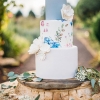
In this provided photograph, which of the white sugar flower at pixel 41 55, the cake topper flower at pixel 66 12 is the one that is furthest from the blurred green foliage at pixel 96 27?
the white sugar flower at pixel 41 55

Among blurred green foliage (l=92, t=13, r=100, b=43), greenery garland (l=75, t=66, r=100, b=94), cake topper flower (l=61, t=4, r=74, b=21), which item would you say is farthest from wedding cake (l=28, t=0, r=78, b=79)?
blurred green foliage (l=92, t=13, r=100, b=43)

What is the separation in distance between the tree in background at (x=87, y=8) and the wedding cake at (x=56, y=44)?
14062 millimetres

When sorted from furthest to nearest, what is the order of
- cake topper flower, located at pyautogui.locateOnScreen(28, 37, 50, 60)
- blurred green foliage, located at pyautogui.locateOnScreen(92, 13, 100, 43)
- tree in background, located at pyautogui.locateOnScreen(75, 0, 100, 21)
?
tree in background, located at pyautogui.locateOnScreen(75, 0, 100, 21) < blurred green foliage, located at pyautogui.locateOnScreen(92, 13, 100, 43) < cake topper flower, located at pyautogui.locateOnScreen(28, 37, 50, 60)

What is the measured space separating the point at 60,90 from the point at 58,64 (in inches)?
15.6

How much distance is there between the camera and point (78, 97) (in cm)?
458

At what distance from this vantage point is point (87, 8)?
1880 centimetres

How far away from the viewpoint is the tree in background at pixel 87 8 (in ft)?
60.2

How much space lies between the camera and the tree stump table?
14.4 ft

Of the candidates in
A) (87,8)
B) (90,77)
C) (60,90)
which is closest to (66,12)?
(90,77)

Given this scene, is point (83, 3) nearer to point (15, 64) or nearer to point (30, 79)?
point (15, 64)

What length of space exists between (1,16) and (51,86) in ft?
17.2

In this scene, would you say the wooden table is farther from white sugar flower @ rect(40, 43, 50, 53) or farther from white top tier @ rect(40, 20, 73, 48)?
white top tier @ rect(40, 20, 73, 48)

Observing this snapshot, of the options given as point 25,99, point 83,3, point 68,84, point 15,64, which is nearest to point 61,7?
point 68,84

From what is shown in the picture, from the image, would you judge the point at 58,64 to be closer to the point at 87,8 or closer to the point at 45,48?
the point at 45,48
